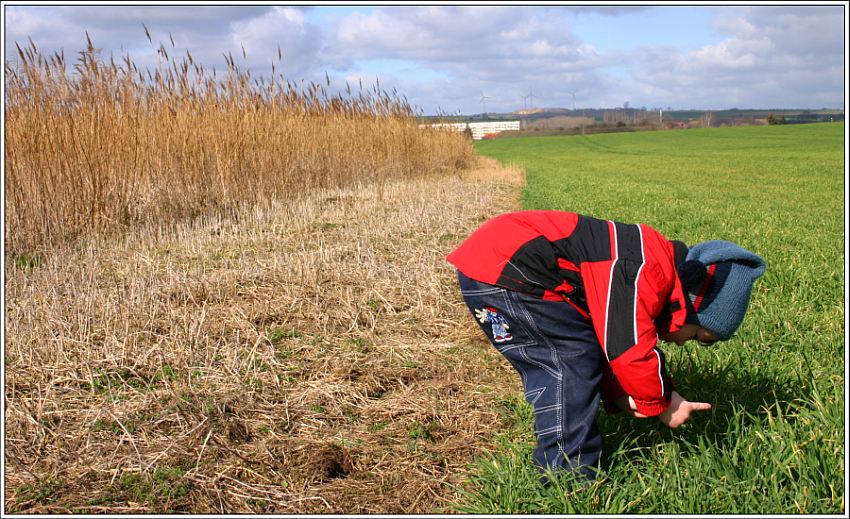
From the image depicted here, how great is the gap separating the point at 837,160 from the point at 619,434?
24.1 m

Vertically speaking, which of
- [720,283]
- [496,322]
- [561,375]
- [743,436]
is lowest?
[743,436]

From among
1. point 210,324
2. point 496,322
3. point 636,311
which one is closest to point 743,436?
point 636,311

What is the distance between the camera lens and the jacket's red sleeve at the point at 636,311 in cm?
227

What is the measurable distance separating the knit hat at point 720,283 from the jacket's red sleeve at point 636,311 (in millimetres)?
99

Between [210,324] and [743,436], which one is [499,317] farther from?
[210,324]

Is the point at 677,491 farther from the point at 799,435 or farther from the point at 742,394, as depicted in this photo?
the point at 742,394

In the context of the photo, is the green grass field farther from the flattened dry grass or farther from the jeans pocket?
the jeans pocket

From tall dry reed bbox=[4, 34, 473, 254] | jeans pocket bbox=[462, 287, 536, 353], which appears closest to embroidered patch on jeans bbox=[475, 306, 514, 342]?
jeans pocket bbox=[462, 287, 536, 353]

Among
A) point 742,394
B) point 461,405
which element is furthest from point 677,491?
point 461,405

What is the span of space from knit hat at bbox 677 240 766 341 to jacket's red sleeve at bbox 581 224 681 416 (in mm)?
99

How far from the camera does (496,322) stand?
2648 millimetres

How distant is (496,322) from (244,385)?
1.43m

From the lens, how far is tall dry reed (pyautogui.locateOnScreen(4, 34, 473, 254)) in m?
6.42

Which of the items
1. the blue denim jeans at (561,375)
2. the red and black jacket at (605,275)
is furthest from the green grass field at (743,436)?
the red and black jacket at (605,275)
